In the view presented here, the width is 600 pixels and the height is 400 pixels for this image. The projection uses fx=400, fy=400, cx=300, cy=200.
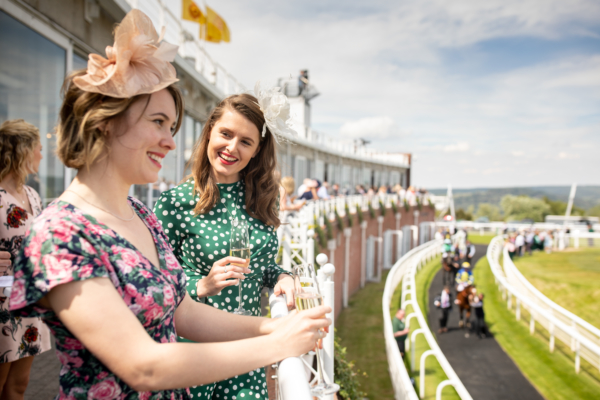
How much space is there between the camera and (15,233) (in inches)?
117

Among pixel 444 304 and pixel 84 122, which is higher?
pixel 84 122

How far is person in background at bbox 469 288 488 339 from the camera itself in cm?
1756

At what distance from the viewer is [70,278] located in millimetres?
1077

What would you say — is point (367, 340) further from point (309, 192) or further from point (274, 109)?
point (274, 109)

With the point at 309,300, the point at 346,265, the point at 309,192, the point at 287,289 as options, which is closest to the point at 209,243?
the point at 287,289

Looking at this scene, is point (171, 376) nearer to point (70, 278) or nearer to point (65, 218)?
point (70, 278)

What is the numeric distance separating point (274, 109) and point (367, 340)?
54.4ft

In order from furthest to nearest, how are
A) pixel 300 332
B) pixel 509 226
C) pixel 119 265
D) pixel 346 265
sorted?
pixel 509 226
pixel 346 265
pixel 300 332
pixel 119 265

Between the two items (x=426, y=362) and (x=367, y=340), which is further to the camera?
(x=367, y=340)

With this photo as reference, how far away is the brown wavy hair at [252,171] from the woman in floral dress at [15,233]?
59.7 inches

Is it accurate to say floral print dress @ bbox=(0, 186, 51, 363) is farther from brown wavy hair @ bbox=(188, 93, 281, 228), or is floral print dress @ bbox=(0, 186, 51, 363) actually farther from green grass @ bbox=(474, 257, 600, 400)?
green grass @ bbox=(474, 257, 600, 400)

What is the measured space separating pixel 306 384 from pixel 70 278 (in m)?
0.75

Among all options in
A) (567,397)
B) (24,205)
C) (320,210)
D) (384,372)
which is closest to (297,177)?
(320,210)

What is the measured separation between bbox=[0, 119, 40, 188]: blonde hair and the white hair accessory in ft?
6.28
